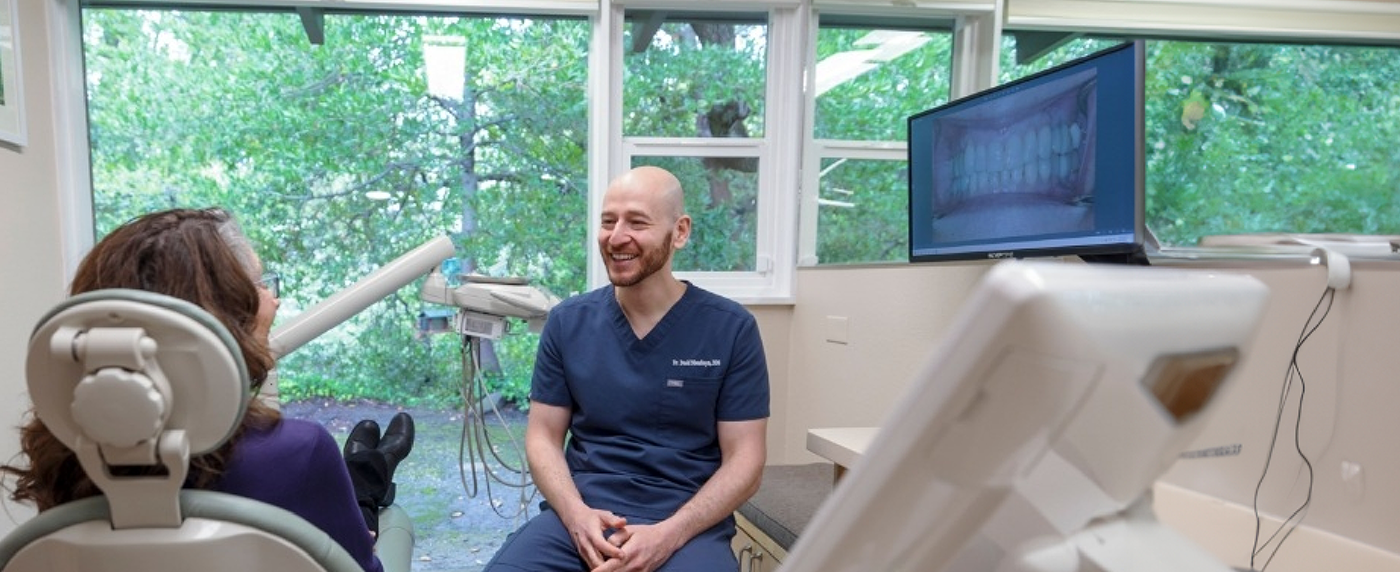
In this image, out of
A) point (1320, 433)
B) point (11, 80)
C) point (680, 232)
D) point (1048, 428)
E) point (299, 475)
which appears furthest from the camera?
point (11, 80)

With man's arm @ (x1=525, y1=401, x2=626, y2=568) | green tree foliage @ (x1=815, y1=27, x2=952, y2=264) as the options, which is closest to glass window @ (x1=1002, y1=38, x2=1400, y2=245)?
green tree foliage @ (x1=815, y1=27, x2=952, y2=264)

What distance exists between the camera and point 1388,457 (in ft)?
3.88

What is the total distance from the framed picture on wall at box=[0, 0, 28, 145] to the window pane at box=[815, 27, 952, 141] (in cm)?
266

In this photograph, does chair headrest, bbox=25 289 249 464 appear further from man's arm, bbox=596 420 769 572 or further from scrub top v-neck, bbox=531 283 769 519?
scrub top v-neck, bbox=531 283 769 519

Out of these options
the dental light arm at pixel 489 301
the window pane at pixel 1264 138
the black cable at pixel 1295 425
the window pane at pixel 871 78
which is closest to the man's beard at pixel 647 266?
the dental light arm at pixel 489 301

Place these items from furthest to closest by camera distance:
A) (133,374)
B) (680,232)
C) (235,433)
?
1. (680,232)
2. (235,433)
3. (133,374)

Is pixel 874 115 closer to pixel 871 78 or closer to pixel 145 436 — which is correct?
pixel 871 78

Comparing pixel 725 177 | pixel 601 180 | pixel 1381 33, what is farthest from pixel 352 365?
pixel 1381 33

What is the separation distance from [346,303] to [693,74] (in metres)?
1.55

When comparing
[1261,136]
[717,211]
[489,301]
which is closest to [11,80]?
[489,301]

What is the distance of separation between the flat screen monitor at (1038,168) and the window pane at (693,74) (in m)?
1.13

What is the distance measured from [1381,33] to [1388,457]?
2181mm

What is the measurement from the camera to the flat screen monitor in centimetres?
129

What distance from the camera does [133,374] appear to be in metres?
0.66
